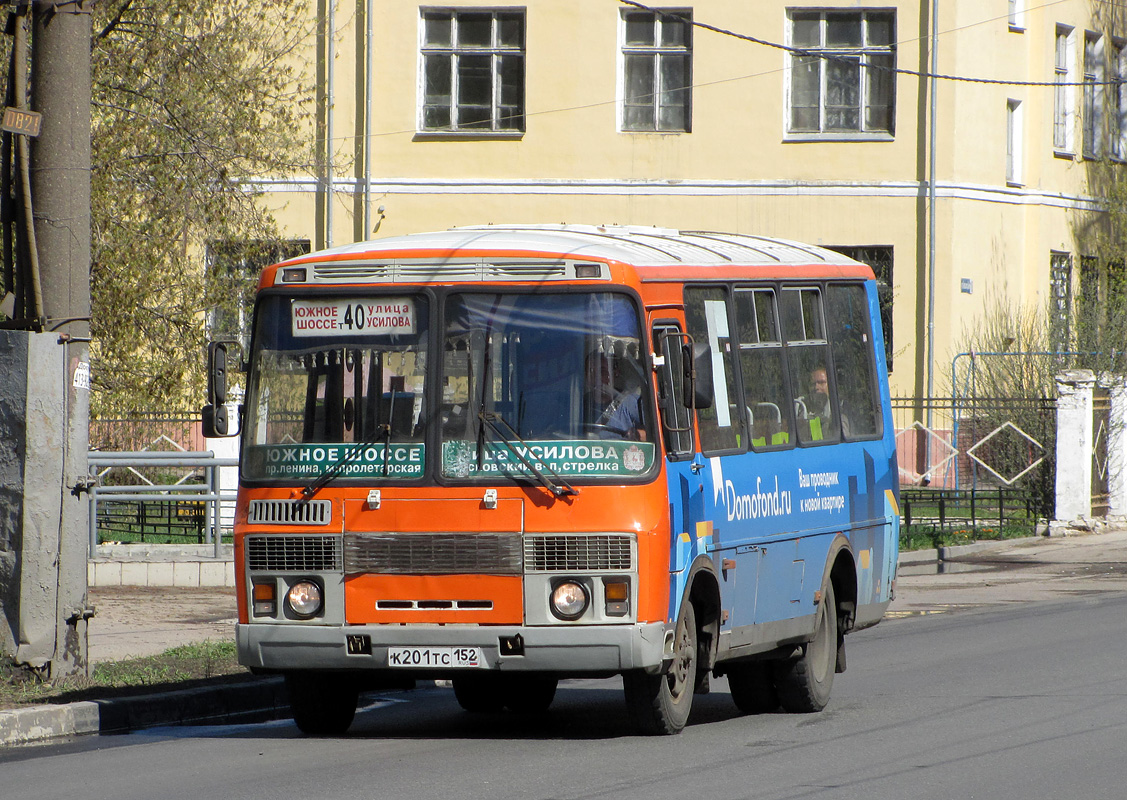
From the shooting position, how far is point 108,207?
1938 cm

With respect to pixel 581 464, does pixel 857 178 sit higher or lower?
higher

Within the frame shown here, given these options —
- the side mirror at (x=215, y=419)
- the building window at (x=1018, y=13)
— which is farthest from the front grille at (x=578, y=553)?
the building window at (x=1018, y=13)

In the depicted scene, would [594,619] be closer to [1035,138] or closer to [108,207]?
[108,207]

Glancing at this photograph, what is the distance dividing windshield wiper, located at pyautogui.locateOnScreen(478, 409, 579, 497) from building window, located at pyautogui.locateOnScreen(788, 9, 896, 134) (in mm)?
24513

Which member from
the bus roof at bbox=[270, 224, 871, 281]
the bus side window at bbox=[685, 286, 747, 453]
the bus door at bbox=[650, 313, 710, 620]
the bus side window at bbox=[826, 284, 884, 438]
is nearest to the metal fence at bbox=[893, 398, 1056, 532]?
the bus side window at bbox=[826, 284, 884, 438]

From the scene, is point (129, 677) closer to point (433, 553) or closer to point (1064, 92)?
point (433, 553)

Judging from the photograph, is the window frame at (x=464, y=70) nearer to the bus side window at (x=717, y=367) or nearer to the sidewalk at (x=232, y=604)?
the sidewalk at (x=232, y=604)

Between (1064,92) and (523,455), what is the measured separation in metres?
28.2

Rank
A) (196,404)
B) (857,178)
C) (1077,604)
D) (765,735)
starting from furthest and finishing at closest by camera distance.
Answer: (857,178) → (196,404) → (1077,604) → (765,735)

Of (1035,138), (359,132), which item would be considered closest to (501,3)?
(359,132)

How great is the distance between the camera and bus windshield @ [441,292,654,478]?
377 inches

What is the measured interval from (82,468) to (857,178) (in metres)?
23.4

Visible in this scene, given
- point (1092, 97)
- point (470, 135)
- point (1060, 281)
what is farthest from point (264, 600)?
point (1092, 97)

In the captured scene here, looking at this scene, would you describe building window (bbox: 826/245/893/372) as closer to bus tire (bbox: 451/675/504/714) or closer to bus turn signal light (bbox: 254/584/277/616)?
bus tire (bbox: 451/675/504/714)
